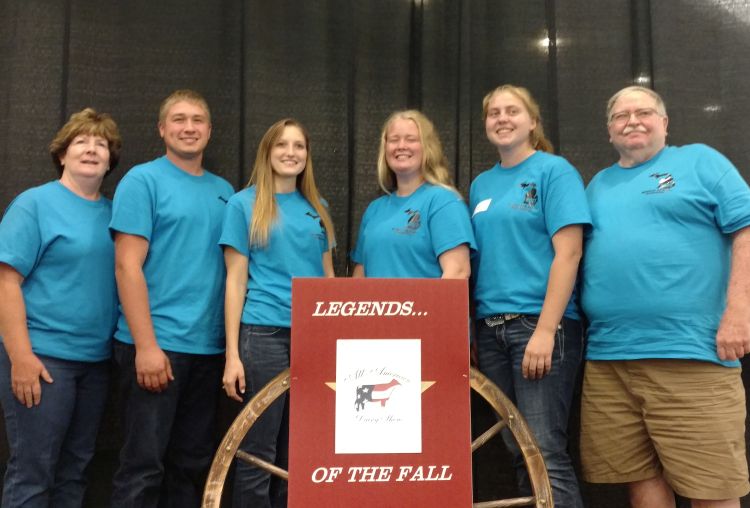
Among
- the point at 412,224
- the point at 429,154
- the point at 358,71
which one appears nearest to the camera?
the point at 412,224

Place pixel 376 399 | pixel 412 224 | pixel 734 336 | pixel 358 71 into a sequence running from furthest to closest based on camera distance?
1. pixel 358 71
2. pixel 412 224
3. pixel 734 336
4. pixel 376 399

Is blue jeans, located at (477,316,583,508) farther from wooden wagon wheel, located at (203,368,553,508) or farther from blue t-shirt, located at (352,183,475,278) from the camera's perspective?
wooden wagon wheel, located at (203,368,553,508)

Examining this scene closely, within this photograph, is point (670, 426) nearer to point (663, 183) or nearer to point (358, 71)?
point (663, 183)

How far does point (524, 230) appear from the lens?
170 centimetres

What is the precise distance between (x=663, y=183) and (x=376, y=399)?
3.65 feet

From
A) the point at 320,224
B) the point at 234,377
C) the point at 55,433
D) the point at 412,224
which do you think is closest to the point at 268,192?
the point at 320,224

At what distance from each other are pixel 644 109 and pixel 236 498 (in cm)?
159

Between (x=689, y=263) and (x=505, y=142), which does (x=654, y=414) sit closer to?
(x=689, y=263)

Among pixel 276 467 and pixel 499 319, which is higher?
pixel 499 319

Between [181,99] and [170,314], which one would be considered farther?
[181,99]

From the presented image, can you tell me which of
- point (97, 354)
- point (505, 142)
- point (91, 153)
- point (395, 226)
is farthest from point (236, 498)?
point (505, 142)

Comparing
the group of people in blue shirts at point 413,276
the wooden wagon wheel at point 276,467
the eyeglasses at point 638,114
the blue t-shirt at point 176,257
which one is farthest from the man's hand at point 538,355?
the blue t-shirt at point 176,257

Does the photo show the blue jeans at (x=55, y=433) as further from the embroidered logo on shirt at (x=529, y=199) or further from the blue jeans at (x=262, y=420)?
the embroidered logo on shirt at (x=529, y=199)

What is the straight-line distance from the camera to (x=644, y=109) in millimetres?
1753
